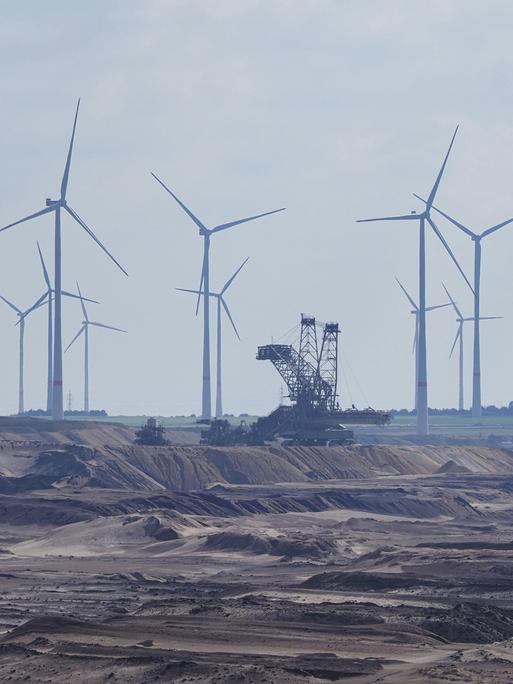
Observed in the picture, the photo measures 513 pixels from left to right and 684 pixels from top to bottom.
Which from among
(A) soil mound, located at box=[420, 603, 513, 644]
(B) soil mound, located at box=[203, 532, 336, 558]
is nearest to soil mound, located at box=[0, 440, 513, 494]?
(B) soil mound, located at box=[203, 532, 336, 558]

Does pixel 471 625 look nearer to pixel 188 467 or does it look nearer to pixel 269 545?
pixel 269 545

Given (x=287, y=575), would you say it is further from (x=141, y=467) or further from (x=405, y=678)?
(x=141, y=467)

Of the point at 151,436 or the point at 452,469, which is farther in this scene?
the point at 452,469

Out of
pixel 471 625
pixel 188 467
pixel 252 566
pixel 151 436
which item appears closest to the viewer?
pixel 471 625

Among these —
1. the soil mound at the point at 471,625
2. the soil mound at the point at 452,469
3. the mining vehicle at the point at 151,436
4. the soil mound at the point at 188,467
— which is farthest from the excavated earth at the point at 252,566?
the mining vehicle at the point at 151,436

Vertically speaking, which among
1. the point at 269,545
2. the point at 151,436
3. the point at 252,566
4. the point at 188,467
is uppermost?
the point at 151,436

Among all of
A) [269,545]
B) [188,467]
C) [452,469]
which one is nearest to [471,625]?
[269,545]

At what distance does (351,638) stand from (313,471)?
325 ft

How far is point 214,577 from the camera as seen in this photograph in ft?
245

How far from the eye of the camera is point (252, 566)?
264ft

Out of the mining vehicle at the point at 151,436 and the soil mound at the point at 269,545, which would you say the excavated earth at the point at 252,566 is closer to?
the soil mound at the point at 269,545

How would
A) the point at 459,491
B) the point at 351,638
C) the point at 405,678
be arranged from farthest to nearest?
1. the point at 459,491
2. the point at 351,638
3. the point at 405,678

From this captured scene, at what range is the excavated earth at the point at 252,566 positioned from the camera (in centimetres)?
4466

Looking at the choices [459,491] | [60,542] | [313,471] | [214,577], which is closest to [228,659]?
[214,577]
